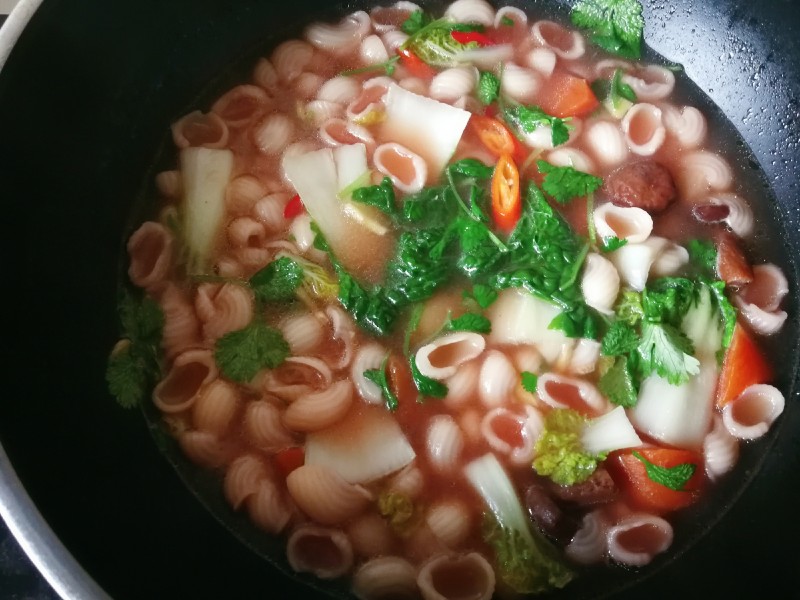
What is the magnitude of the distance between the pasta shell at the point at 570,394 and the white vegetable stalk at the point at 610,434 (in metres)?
0.05

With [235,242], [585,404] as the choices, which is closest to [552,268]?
[585,404]

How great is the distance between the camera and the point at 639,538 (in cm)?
264

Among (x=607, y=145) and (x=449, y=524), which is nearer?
(x=449, y=524)

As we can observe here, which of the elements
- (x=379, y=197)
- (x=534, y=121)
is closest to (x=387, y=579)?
(x=379, y=197)

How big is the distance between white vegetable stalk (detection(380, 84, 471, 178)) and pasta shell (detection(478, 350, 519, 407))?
2.73 ft

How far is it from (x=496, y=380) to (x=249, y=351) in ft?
2.91

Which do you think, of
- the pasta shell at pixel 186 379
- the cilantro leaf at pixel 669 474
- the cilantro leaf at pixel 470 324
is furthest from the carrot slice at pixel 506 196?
the pasta shell at pixel 186 379

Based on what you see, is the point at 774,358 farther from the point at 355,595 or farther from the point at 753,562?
the point at 355,595

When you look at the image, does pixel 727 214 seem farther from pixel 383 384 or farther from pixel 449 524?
pixel 449 524

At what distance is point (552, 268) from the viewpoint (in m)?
2.96

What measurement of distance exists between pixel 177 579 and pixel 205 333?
0.87 m

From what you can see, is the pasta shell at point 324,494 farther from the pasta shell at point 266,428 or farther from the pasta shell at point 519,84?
the pasta shell at point 519,84

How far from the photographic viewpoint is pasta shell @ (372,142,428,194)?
309 centimetres

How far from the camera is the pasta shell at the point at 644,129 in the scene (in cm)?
323
